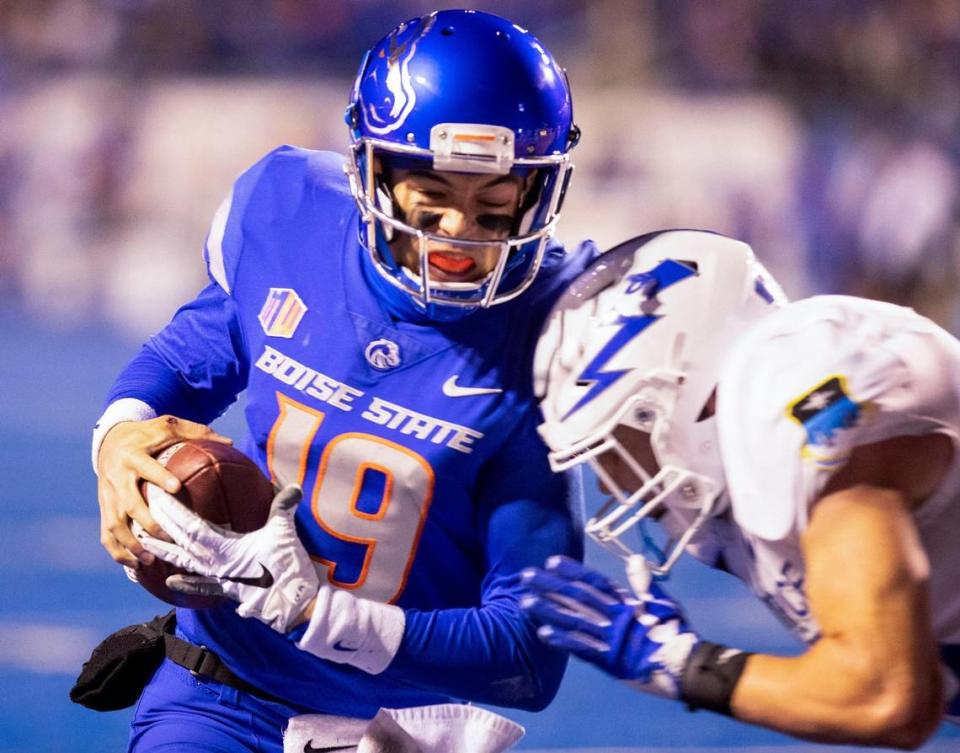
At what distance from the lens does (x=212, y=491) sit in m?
2.24

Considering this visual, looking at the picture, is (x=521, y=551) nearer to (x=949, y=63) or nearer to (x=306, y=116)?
(x=306, y=116)

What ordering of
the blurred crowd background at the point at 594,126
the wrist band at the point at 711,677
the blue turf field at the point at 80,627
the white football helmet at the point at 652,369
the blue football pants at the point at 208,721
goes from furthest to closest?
the blurred crowd background at the point at 594,126
the blue turf field at the point at 80,627
the blue football pants at the point at 208,721
the white football helmet at the point at 652,369
the wrist band at the point at 711,677

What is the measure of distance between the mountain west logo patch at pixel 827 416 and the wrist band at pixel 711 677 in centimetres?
32

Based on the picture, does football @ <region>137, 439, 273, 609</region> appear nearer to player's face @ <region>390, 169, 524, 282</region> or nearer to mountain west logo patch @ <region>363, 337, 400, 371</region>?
mountain west logo patch @ <region>363, 337, 400, 371</region>

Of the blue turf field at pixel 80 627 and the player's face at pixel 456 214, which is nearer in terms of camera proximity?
the player's face at pixel 456 214

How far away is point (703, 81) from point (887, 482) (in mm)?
7538

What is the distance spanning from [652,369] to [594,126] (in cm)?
708

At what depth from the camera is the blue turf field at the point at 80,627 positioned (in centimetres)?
382

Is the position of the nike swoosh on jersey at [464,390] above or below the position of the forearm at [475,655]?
above

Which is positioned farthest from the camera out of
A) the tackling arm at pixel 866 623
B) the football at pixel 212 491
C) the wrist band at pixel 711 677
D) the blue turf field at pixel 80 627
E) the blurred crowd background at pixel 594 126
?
the blurred crowd background at pixel 594 126

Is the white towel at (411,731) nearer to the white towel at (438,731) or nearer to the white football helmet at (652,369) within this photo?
the white towel at (438,731)

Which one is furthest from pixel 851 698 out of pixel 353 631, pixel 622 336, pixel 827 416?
pixel 353 631

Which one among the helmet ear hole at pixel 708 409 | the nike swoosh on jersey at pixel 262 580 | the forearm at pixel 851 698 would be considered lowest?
the nike swoosh on jersey at pixel 262 580

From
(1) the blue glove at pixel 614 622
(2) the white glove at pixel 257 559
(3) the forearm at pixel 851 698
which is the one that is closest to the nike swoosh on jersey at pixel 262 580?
(2) the white glove at pixel 257 559
